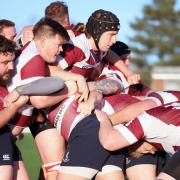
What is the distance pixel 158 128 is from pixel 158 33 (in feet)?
148

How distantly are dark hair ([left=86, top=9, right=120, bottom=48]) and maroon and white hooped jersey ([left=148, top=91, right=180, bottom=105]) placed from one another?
73 cm

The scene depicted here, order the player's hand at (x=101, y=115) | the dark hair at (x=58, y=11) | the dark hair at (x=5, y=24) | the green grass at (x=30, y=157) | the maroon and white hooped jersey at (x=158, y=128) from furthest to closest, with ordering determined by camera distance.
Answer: the green grass at (x=30, y=157) → the dark hair at (x=5, y=24) → the dark hair at (x=58, y=11) → the player's hand at (x=101, y=115) → the maroon and white hooped jersey at (x=158, y=128)

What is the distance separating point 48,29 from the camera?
546 centimetres

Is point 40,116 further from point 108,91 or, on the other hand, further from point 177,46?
point 177,46

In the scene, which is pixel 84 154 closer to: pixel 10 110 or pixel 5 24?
pixel 10 110

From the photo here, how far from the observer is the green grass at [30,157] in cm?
877

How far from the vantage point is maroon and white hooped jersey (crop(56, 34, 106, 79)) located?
5.82 metres

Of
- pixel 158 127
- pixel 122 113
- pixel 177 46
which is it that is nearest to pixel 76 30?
pixel 122 113

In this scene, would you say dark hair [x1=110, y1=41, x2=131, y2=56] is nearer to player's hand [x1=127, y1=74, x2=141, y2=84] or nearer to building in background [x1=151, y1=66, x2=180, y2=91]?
player's hand [x1=127, y1=74, x2=141, y2=84]

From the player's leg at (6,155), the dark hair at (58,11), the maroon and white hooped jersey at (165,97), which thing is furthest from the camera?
the dark hair at (58,11)

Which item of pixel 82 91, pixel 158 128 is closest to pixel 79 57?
pixel 82 91

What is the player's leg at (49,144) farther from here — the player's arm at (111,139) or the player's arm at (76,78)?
the player's arm at (111,139)

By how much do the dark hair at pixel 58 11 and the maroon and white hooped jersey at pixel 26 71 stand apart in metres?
1.20

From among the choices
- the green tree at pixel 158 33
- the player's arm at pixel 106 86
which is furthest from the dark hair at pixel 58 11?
the green tree at pixel 158 33
